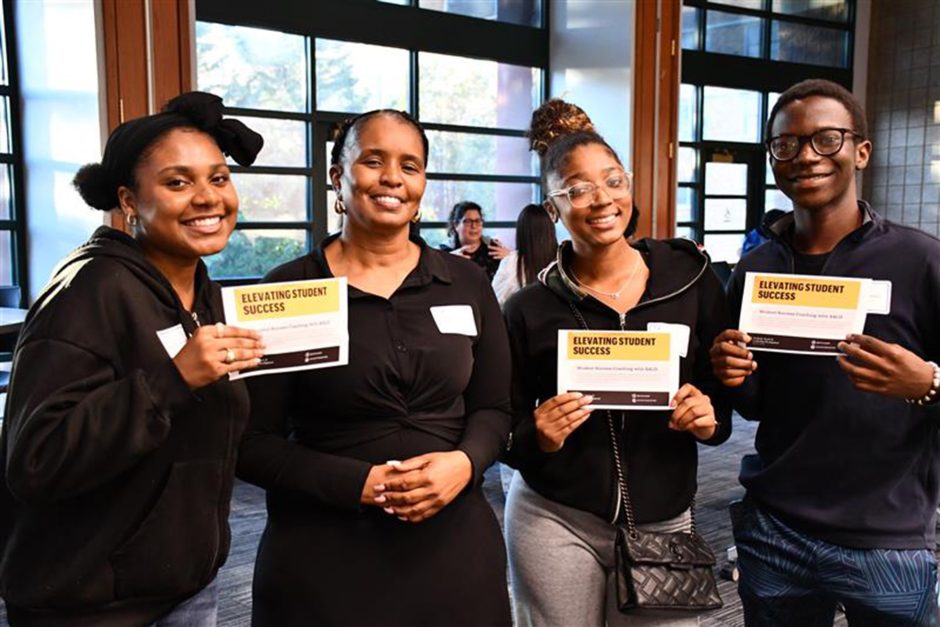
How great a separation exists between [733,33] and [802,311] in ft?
27.7

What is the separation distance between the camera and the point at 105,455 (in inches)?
47.3

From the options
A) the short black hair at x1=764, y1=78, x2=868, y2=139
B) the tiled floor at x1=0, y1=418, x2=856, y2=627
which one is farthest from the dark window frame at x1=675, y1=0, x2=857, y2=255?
the short black hair at x1=764, y1=78, x2=868, y2=139

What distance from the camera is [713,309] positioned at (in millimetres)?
1722

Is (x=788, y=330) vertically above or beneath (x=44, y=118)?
beneath

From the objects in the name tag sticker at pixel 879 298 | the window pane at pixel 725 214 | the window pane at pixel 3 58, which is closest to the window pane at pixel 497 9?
the window pane at pixel 725 214

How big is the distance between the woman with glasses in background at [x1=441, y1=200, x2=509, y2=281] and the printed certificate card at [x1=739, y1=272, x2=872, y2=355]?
14.5 feet

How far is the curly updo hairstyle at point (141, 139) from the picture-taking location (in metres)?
1.40

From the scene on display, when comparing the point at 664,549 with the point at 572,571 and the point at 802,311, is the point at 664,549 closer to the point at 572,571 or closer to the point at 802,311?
the point at 572,571

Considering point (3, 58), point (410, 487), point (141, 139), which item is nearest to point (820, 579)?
point (410, 487)

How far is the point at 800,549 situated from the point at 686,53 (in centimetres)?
790

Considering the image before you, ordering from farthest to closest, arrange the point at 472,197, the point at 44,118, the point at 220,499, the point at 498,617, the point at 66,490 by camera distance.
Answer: the point at 472,197 < the point at 44,118 < the point at 498,617 < the point at 220,499 < the point at 66,490

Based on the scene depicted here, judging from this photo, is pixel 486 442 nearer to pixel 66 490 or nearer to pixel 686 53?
pixel 66 490

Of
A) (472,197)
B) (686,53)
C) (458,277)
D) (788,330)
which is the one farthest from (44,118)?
(686,53)

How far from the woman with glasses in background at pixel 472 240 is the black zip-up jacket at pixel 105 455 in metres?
4.69
